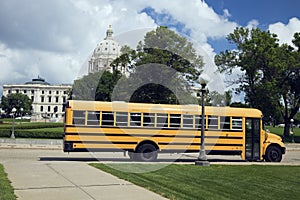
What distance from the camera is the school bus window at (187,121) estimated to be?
1837 cm

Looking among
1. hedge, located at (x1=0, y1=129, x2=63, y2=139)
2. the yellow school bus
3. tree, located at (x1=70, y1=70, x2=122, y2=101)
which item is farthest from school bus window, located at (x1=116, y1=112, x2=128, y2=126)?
tree, located at (x1=70, y1=70, x2=122, y2=101)

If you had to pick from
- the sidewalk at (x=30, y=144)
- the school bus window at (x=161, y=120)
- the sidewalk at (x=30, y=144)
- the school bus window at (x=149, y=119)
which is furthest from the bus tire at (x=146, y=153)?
the sidewalk at (x=30, y=144)

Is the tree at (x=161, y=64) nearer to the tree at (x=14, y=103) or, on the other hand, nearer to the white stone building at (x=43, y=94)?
the tree at (x=14, y=103)

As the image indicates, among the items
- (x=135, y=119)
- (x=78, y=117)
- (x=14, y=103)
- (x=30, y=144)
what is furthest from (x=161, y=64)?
(x=14, y=103)

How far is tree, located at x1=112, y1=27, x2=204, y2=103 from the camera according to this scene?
43.2 meters

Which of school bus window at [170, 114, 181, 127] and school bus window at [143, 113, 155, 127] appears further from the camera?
school bus window at [170, 114, 181, 127]

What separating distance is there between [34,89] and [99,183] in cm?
15209

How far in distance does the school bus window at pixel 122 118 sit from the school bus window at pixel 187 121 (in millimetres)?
2978

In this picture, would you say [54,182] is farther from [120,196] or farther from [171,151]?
[171,151]

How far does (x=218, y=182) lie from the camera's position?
11.5 m

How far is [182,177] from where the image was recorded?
1223cm

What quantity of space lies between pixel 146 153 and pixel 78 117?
12.5 ft

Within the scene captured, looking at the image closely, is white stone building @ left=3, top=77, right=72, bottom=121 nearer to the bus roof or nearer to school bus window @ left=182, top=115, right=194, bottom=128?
the bus roof

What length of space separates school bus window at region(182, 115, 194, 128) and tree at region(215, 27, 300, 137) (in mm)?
27561
